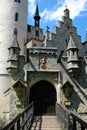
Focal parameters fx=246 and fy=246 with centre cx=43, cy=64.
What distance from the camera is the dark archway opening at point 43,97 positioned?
61.9 feet

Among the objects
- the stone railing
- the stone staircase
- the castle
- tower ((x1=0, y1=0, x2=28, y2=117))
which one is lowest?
the stone staircase

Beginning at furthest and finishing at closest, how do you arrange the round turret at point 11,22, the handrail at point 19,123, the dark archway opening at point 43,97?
the round turret at point 11,22, the dark archway opening at point 43,97, the handrail at point 19,123

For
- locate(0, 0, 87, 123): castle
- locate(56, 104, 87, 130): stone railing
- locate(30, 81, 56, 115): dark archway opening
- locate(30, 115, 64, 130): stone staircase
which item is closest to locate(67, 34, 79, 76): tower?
locate(0, 0, 87, 123): castle

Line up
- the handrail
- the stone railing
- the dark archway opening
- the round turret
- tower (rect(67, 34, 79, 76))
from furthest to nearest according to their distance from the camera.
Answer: the round turret
the dark archway opening
tower (rect(67, 34, 79, 76))
the stone railing
the handrail

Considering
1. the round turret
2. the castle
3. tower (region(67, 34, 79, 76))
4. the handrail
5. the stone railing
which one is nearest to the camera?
the handrail

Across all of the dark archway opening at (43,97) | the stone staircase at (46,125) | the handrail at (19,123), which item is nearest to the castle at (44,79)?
the dark archway opening at (43,97)

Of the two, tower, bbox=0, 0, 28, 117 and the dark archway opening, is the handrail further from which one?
tower, bbox=0, 0, 28, 117

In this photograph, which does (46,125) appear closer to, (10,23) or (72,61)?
(72,61)

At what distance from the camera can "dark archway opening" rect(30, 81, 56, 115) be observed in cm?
1886

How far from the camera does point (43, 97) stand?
19.1 meters

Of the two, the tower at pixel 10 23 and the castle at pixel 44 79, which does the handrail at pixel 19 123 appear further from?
the tower at pixel 10 23

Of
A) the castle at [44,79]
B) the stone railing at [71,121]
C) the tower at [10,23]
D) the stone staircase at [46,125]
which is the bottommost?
the stone staircase at [46,125]

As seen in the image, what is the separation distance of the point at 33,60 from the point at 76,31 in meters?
18.5

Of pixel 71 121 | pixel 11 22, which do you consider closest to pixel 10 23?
pixel 11 22
